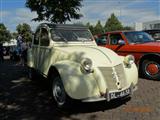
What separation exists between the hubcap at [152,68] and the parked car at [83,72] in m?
2.67

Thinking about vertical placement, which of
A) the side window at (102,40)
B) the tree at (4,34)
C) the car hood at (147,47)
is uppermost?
the tree at (4,34)

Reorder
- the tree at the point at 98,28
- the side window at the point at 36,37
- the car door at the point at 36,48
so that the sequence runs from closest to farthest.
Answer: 1. the car door at the point at 36,48
2. the side window at the point at 36,37
3. the tree at the point at 98,28

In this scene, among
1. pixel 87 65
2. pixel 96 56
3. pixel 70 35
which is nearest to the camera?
pixel 87 65

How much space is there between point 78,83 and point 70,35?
271 centimetres

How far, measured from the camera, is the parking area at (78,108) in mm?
5740

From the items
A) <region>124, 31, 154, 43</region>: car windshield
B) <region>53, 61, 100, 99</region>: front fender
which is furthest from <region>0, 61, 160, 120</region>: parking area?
<region>124, 31, 154, 43</region>: car windshield

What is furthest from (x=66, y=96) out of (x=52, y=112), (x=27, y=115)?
(x=27, y=115)

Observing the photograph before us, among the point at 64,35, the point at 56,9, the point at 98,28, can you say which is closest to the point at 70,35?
the point at 64,35

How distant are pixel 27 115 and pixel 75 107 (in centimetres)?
110

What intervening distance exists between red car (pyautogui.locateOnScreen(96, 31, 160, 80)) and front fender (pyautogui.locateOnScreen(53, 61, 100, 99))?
4.07 meters

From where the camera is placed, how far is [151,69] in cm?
928

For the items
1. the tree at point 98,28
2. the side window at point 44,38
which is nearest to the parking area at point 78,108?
the side window at point 44,38

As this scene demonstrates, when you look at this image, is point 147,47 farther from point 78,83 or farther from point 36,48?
point 78,83

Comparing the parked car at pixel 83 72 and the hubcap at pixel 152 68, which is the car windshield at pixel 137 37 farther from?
the parked car at pixel 83 72
